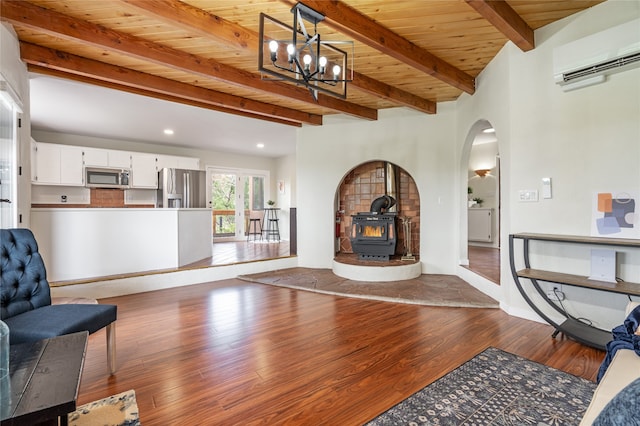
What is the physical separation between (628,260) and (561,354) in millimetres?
989

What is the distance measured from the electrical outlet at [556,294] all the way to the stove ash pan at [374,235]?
2.32 m

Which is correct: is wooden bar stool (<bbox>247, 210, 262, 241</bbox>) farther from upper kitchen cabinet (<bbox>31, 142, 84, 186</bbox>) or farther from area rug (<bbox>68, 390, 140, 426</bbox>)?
area rug (<bbox>68, 390, 140, 426</bbox>)

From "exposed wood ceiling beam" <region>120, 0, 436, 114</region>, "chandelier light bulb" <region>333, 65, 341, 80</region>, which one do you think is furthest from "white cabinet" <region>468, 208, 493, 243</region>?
"exposed wood ceiling beam" <region>120, 0, 436, 114</region>

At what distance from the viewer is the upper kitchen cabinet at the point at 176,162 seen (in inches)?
283

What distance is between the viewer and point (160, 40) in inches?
118

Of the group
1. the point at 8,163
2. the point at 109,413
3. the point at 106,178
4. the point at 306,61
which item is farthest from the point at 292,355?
the point at 106,178

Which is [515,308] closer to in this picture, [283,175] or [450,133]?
A: [450,133]

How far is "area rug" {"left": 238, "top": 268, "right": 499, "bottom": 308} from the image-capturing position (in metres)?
3.59

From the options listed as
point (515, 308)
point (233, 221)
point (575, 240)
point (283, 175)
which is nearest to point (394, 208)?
point (515, 308)

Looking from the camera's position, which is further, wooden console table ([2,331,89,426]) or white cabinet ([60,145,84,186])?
white cabinet ([60,145,84,186])

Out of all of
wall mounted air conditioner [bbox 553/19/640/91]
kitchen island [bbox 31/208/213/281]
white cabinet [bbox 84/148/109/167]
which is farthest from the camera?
white cabinet [bbox 84/148/109/167]

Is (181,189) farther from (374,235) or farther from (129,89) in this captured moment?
(374,235)

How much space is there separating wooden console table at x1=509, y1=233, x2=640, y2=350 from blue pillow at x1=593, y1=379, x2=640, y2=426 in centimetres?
205

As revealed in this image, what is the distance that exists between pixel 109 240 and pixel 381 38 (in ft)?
14.3
